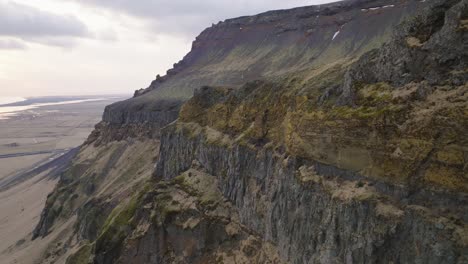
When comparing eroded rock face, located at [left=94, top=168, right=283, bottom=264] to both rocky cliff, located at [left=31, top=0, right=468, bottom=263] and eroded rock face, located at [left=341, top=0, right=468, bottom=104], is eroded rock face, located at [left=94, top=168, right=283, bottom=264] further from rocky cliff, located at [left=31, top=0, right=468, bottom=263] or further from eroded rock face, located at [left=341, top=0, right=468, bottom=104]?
eroded rock face, located at [left=341, top=0, right=468, bottom=104]

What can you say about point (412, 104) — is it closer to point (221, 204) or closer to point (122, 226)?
point (221, 204)

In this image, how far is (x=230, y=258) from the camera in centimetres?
3195

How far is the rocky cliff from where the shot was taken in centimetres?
1786

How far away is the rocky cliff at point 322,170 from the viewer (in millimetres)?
17859

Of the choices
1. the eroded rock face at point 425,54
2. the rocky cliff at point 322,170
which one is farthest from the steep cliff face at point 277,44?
the eroded rock face at point 425,54

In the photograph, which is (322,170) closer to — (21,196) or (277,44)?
(277,44)

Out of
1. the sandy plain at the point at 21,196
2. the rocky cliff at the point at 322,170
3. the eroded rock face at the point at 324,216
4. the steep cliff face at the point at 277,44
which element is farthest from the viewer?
the steep cliff face at the point at 277,44

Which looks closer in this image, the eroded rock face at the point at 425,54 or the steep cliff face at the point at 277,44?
the eroded rock face at the point at 425,54

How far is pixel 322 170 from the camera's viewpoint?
81.4 ft

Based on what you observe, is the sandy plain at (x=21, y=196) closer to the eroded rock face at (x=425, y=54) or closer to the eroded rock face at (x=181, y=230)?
the eroded rock face at (x=181, y=230)

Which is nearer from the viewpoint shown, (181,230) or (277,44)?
(181,230)

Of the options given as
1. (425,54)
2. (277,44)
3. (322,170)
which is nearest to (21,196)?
(277,44)

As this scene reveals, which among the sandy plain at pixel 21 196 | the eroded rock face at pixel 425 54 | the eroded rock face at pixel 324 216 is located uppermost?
the eroded rock face at pixel 425 54

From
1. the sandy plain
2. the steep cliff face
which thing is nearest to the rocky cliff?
the sandy plain
